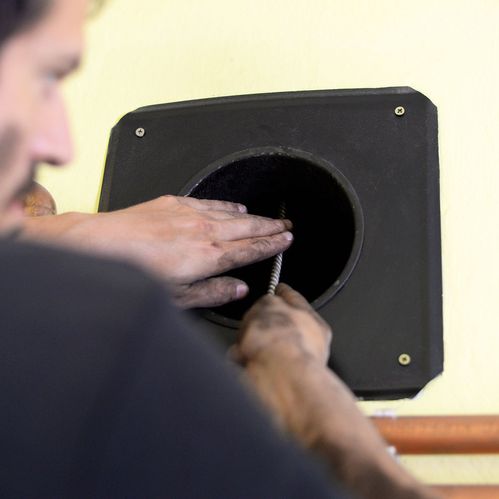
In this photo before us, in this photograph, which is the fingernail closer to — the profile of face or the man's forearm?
the man's forearm

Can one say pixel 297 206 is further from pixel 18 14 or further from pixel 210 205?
pixel 18 14

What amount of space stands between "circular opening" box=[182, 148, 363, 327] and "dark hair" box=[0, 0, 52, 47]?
1.33 ft

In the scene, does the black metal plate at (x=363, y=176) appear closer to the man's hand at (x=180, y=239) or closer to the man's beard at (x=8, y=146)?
the man's hand at (x=180, y=239)

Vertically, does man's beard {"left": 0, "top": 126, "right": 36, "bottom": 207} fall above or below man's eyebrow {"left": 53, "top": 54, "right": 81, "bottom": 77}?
below

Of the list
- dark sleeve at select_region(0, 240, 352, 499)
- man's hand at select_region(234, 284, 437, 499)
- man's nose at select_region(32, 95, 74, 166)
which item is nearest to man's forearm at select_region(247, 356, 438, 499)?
man's hand at select_region(234, 284, 437, 499)

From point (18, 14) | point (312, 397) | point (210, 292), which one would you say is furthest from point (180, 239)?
point (18, 14)

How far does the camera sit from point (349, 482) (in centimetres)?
54

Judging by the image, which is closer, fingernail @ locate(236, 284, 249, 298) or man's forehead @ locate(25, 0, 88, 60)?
man's forehead @ locate(25, 0, 88, 60)

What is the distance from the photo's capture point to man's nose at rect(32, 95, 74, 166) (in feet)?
1.75

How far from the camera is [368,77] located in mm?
956

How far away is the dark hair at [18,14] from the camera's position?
0.47 m

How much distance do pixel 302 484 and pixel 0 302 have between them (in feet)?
0.58

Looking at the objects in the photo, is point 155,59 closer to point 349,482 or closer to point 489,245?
point 489,245

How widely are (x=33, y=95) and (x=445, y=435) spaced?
1.41ft
